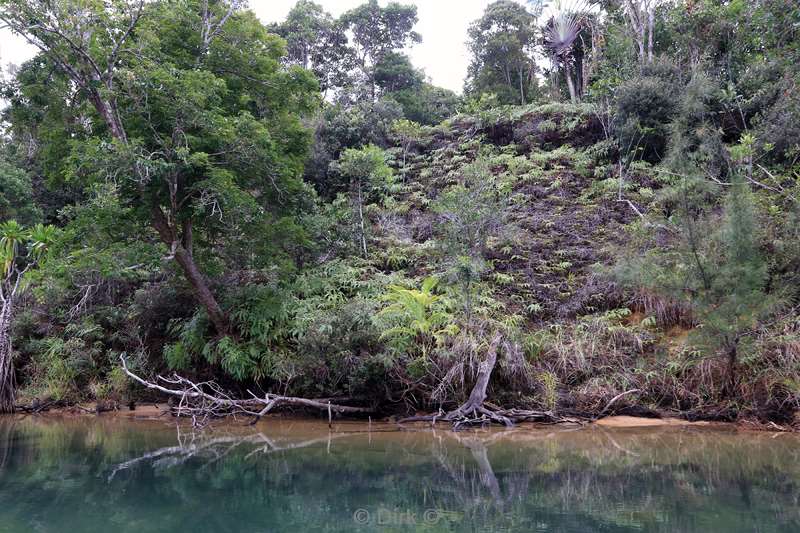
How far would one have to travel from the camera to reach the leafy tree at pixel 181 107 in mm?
9758

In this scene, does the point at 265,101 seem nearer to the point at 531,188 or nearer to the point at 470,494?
the point at 531,188

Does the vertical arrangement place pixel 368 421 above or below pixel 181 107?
below

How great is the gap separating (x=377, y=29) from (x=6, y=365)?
22.9 m

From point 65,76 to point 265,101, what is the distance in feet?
12.7

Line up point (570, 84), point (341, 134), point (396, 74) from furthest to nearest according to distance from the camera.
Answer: point (396, 74) → point (570, 84) → point (341, 134)

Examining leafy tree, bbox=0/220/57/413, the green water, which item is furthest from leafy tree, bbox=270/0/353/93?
the green water

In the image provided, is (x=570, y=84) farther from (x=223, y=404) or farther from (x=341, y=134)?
(x=223, y=404)

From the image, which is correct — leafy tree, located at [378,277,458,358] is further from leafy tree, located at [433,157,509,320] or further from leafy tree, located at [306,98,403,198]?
leafy tree, located at [306,98,403,198]

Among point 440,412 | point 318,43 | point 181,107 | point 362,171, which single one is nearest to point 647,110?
point 362,171

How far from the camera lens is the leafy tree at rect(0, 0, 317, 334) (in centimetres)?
976

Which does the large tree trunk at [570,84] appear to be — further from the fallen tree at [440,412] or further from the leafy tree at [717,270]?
the fallen tree at [440,412]

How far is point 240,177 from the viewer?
11.5 metres

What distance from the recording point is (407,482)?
19.7 feet

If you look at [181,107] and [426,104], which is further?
[426,104]
